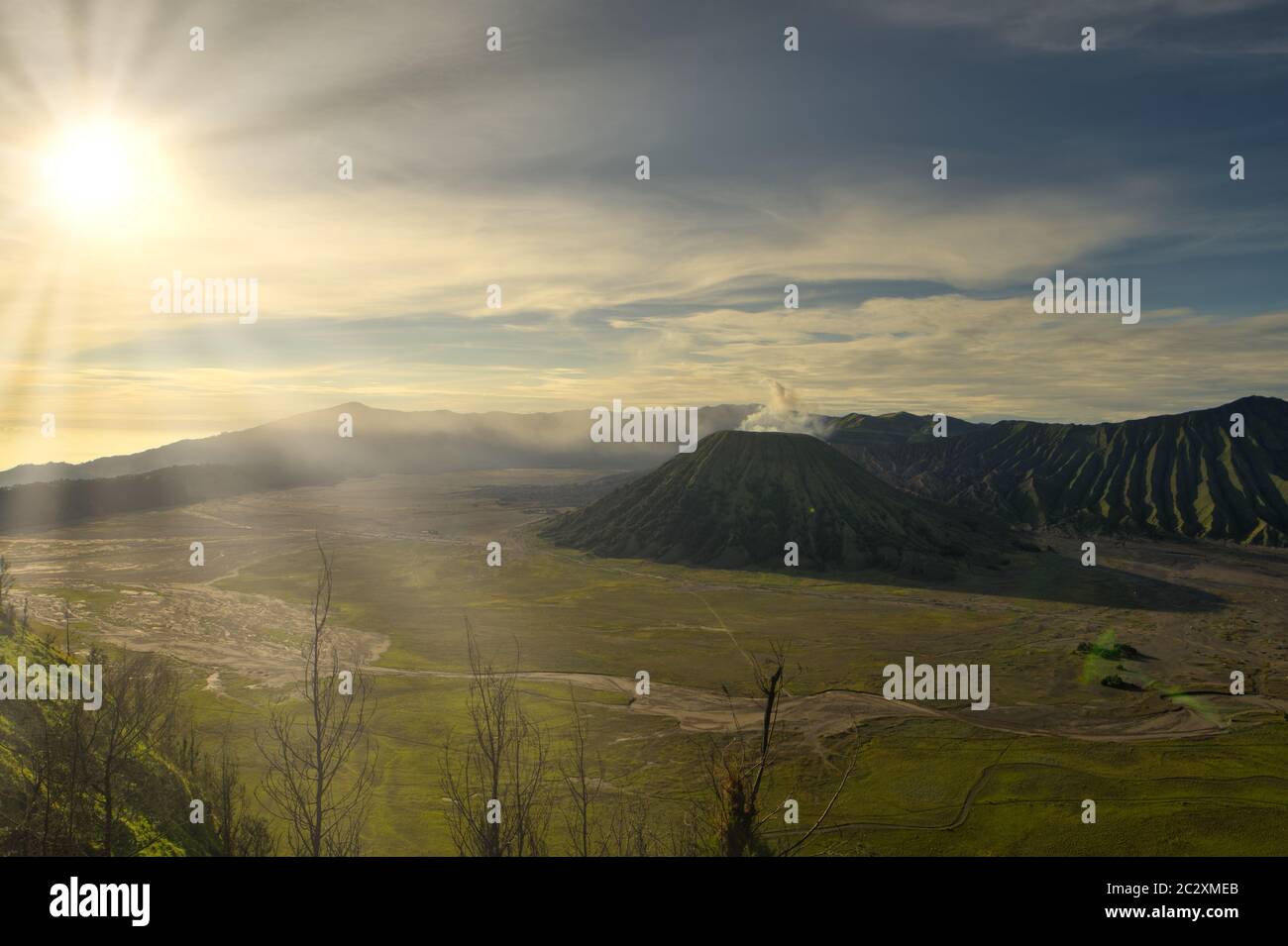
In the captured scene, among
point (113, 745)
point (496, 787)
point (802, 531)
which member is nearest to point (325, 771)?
point (113, 745)

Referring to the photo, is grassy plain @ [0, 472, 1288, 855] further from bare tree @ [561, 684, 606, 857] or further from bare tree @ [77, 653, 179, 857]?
bare tree @ [77, 653, 179, 857]

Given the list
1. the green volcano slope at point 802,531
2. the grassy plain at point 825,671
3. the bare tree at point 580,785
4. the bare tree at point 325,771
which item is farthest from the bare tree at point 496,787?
the green volcano slope at point 802,531

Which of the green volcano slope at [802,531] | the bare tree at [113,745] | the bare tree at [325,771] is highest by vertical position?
the green volcano slope at [802,531]

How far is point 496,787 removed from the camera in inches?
1060

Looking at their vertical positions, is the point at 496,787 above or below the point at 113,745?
below

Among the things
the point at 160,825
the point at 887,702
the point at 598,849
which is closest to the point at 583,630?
the point at 887,702

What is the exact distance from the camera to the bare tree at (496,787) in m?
26.8

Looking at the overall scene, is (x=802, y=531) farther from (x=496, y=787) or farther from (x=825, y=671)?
(x=496, y=787)

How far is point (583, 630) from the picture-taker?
108 meters

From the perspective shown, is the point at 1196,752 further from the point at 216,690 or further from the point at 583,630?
the point at 216,690

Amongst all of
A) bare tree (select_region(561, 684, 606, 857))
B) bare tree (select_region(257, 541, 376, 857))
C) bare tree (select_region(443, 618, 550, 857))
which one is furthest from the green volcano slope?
bare tree (select_region(561, 684, 606, 857))

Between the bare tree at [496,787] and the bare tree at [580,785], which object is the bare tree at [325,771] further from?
the bare tree at [580,785]

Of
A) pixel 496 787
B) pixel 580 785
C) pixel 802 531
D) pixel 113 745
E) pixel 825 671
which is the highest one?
pixel 802 531
